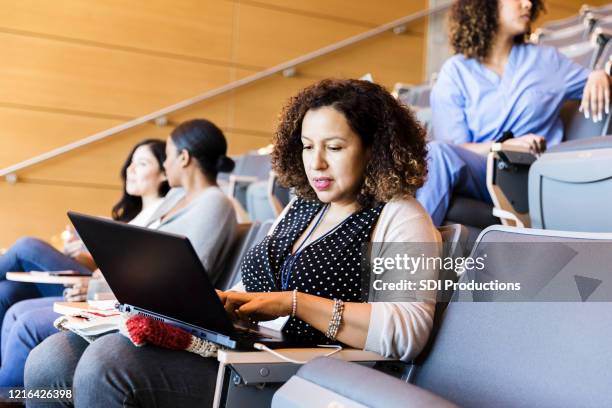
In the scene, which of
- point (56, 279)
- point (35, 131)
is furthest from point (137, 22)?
point (56, 279)

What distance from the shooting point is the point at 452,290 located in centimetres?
147

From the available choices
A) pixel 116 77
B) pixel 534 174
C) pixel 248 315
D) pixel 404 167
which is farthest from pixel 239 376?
pixel 116 77

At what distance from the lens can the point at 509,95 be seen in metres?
2.68

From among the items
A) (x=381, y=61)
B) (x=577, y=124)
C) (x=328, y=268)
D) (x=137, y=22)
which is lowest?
(x=328, y=268)

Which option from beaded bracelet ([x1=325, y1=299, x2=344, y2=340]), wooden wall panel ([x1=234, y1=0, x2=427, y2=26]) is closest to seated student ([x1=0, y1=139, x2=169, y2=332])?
beaded bracelet ([x1=325, y1=299, x2=344, y2=340])

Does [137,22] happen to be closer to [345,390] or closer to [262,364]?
[262,364]

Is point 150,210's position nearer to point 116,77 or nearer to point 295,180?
point 295,180

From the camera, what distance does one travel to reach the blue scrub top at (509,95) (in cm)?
263

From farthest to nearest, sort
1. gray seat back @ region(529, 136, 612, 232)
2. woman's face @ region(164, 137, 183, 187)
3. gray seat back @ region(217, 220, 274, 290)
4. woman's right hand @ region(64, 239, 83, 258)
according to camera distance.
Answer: woman's right hand @ region(64, 239, 83, 258)
woman's face @ region(164, 137, 183, 187)
gray seat back @ region(217, 220, 274, 290)
gray seat back @ region(529, 136, 612, 232)

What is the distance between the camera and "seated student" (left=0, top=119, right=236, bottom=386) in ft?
7.34

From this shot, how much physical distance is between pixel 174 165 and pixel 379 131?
3.78 feet

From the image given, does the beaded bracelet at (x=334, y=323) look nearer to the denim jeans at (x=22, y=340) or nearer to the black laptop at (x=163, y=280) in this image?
the black laptop at (x=163, y=280)

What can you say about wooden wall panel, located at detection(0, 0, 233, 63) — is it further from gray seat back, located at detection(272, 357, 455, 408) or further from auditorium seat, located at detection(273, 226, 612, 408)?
gray seat back, located at detection(272, 357, 455, 408)

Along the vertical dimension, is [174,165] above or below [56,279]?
above
